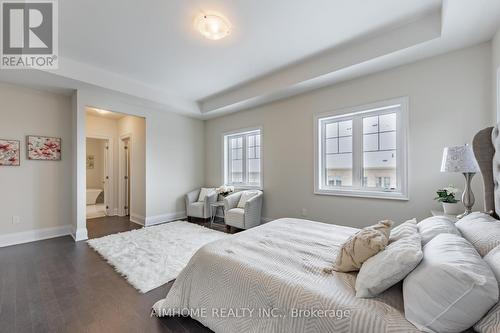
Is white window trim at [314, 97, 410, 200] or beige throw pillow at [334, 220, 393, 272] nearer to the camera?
beige throw pillow at [334, 220, 393, 272]

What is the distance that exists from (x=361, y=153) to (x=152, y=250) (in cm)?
350

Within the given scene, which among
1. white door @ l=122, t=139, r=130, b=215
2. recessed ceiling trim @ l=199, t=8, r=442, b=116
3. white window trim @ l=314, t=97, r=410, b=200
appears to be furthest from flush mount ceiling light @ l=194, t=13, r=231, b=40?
white door @ l=122, t=139, r=130, b=215

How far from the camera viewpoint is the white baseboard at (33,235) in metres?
3.46

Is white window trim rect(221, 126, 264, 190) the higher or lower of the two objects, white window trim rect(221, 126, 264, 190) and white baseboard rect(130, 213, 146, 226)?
the higher

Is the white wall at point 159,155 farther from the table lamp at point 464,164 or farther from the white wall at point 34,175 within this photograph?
the table lamp at point 464,164

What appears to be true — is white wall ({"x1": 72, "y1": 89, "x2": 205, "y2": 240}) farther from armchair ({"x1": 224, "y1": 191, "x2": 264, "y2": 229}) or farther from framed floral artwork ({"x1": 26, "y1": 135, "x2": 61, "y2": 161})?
armchair ({"x1": 224, "y1": 191, "x2": 264, "y2": 229})

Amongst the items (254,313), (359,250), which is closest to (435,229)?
(359,250)

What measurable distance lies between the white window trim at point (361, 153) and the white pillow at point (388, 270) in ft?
7.27

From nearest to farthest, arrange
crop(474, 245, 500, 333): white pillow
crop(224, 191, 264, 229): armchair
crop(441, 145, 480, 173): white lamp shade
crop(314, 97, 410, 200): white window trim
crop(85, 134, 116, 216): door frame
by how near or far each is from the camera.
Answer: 1. crop(474, 245, 500, 333): white pillow
2. crop(441, 145, 480, 173): white lamp shade
3. crop(314, 97, 410, 200): white window trim
4. crop(224, 191, 264, 229): armchair
5. crop(85, 134, 116, 216): door frame

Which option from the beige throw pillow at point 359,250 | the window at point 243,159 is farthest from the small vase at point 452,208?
the window at point 243,159

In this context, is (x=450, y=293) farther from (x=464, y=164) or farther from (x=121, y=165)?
(x=121, y=165)

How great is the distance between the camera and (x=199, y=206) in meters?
4.96

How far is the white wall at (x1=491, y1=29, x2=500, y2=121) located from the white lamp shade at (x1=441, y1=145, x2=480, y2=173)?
49cm

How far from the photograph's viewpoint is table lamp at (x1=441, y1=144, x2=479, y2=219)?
7.08 ft
